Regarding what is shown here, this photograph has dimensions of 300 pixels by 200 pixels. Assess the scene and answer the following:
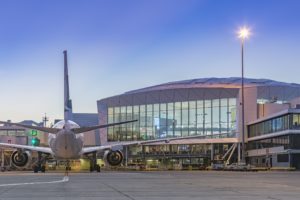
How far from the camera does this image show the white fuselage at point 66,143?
153 ft

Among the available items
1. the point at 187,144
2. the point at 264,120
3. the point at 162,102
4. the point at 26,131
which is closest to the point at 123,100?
the point at 162,102

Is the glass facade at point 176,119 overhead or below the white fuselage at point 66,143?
overhead

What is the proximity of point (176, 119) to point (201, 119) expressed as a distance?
6.74 metres

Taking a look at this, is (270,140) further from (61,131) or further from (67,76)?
(61,131)

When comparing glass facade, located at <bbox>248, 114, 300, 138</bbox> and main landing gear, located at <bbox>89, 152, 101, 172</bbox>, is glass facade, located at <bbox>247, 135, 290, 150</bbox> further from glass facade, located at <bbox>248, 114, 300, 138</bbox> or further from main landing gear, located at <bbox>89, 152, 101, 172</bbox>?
main landing gear, located at <bbox>89, 152, 101, 172</bbox>

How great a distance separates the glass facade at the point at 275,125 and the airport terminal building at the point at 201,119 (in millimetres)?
165

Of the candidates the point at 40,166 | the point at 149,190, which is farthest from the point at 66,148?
the point at 149,190

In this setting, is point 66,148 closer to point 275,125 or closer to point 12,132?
point 275,125

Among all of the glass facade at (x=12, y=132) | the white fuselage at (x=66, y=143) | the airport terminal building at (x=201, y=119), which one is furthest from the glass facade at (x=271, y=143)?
the glass facade at (x=12, y=132)

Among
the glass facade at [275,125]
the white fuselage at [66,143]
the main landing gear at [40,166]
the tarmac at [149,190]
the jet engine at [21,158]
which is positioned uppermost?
the glass facade at [275,125]

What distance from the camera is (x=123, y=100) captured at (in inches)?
5084

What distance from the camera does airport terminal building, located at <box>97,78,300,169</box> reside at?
103 meters

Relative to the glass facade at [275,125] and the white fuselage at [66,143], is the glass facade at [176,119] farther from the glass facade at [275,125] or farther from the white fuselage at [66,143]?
the white fuselage at [66,143]

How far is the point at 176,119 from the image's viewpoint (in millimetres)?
120312
